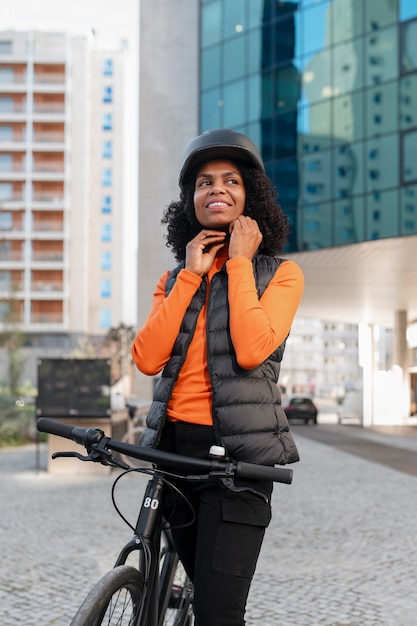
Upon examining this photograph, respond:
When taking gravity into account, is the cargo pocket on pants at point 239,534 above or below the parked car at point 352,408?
Answer: above

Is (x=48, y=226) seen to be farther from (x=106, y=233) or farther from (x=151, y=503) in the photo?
(x=151, y=503)

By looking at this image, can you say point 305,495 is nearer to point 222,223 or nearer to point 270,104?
point 222,223

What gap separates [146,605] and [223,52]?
94.0 feet

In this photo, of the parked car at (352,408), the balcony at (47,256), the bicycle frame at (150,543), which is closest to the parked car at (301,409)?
the parked car at (352,408)

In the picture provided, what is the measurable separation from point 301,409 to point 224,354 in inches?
1270

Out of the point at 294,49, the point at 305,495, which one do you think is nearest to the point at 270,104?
the point at 294,49

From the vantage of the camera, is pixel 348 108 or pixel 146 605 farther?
pixel 348 108

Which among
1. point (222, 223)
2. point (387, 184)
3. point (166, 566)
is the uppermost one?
point (387, 184)

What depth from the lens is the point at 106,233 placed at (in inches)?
3046

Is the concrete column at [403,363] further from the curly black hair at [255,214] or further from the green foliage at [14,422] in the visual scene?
the curly black hair at [255,214]

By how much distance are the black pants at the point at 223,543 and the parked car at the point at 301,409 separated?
3184 cm

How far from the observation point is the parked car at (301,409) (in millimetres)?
33969

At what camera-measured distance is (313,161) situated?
24.5 metres

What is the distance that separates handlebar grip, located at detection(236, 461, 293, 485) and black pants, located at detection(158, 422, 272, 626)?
194 millimetres
